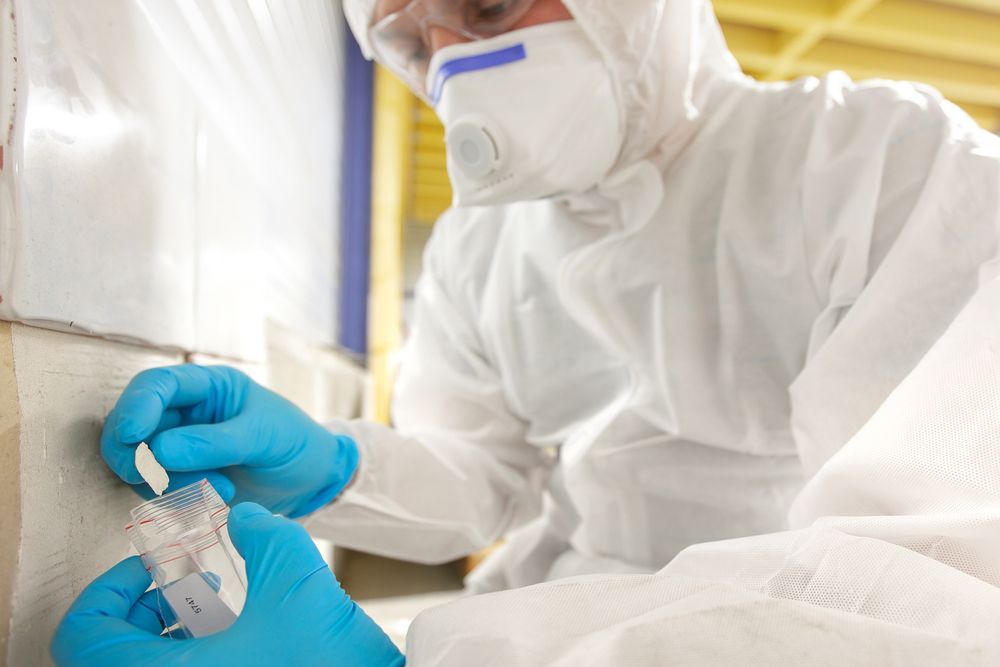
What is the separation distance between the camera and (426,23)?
40.7 inches

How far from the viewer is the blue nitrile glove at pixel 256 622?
18.7 inches

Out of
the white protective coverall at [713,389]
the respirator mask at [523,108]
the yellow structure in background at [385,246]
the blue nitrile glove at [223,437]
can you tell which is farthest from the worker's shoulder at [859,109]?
the yellow structure in background at [385,246]

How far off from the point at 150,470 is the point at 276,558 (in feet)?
0.73

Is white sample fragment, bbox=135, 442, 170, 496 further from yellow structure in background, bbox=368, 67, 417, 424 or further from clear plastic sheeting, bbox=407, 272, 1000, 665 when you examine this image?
yellow structure in background, bbox=368, 67, 417, 424

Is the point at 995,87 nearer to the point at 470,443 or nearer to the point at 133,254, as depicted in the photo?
the point at 470,443

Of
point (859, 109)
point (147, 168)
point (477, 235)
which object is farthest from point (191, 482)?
point (859, 109)

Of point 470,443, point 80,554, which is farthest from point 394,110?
point 80,554

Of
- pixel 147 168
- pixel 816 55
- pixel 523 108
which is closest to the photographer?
pixel 147 168

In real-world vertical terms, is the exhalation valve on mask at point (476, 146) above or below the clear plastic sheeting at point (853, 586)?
above

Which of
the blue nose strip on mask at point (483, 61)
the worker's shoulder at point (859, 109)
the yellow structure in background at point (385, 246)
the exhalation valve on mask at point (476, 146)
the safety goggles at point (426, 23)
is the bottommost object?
the yellow structure in background at point (385, 246)

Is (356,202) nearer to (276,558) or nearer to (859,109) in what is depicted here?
(859,109)

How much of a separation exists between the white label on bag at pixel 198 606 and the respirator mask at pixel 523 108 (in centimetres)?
65

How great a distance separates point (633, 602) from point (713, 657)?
72 mm

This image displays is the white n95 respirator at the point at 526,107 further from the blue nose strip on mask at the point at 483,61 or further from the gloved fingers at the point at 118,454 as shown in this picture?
the gloved fingers at the point at 118,454
